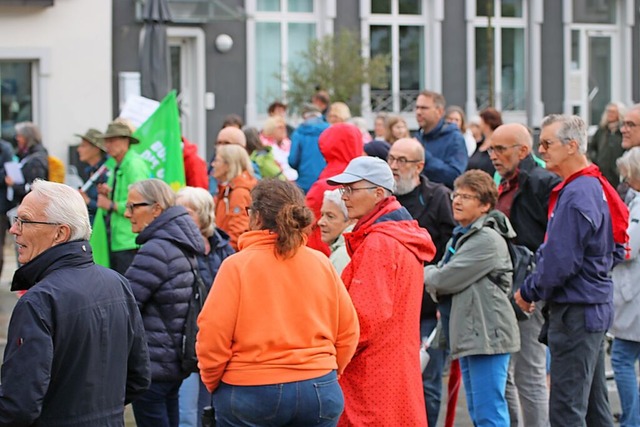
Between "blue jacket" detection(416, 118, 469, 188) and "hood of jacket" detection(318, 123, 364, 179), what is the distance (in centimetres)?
113

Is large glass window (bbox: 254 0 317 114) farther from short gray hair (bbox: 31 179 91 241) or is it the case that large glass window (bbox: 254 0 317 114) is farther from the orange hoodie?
short gray hair (bbox: 31 179 91 241)

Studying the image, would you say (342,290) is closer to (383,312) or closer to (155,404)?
(383,312)

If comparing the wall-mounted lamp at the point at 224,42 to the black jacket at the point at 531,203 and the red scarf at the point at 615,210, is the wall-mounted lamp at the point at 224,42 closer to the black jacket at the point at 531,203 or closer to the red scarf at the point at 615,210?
the black jacket at the point at 531,203

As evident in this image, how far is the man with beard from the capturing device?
7.50 meters

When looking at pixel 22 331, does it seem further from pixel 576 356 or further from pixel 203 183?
pixel 203 183

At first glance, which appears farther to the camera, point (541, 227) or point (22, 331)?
point (541, 227)

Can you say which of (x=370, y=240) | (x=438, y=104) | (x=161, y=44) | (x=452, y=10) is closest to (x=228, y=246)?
(x=370, y=240)

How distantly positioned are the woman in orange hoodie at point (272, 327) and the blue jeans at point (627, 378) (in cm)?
304

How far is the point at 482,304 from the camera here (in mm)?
6684

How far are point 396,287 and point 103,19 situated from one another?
15.9 m

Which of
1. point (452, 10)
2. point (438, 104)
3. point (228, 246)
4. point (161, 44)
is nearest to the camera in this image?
point (228, 246)

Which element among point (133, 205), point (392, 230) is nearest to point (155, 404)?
point (133, 205)

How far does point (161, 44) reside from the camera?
1289 centimetres

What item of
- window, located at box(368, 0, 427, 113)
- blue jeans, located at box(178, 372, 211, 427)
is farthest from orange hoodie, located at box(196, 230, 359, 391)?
window, located at box(368, 0, 427, 113)
